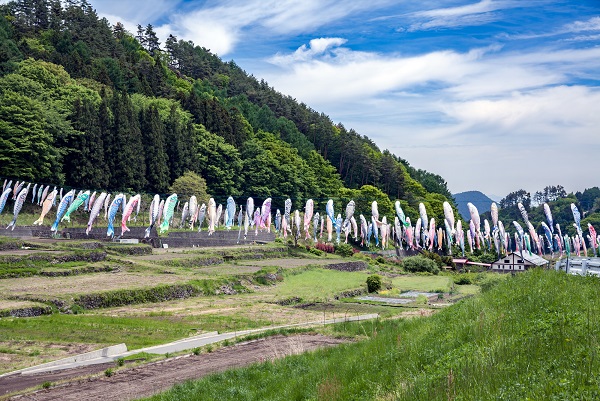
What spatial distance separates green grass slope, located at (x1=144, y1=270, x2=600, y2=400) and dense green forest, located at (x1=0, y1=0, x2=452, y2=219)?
4407cm

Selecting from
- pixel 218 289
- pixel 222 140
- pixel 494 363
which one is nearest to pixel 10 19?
pixel 222 140

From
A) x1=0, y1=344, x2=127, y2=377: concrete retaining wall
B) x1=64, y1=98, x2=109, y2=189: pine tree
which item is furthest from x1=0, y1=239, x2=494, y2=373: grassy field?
x1=64, y1=98, x2=109, y2=189: pine tree

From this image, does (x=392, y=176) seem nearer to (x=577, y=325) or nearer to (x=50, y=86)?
(x=50, y=86)

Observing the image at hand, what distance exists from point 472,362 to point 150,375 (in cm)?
910

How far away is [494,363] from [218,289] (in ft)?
90.8

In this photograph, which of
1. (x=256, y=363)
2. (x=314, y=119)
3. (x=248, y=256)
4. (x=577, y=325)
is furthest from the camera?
(x=314, y=119)

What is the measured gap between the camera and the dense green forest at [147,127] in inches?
2222

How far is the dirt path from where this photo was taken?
13.1 meters

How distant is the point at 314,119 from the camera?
137375 millimetres

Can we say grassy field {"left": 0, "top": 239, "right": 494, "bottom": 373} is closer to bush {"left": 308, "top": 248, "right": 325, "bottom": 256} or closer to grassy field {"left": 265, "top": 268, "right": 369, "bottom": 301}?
grassy field {"left": 265, "top": 268, "right": 369, "bottom": 301}

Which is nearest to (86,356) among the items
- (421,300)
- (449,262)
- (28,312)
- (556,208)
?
(28,312)

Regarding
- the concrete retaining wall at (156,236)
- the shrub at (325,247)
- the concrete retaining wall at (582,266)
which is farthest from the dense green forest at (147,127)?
the concrete retaining wall at (582,266)

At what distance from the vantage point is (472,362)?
8.53 meters

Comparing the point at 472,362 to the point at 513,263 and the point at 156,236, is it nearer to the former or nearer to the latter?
the point at 156,236
